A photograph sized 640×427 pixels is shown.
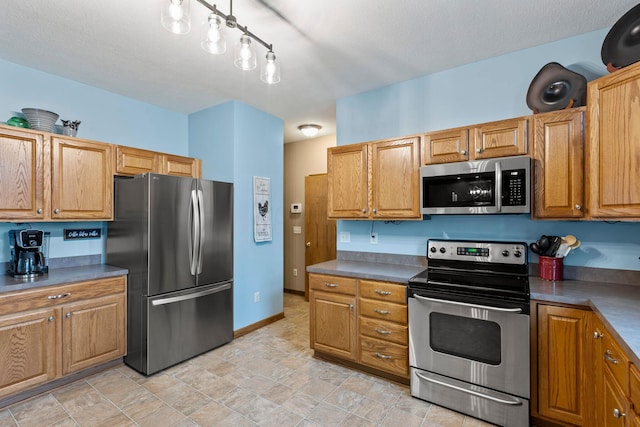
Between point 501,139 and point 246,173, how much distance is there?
8.51 ft

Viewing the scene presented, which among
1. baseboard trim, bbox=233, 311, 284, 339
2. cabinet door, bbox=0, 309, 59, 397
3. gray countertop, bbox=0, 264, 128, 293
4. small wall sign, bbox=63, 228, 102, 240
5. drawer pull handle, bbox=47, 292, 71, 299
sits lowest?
baseboard trim, bbox=233, 311, 284, 339

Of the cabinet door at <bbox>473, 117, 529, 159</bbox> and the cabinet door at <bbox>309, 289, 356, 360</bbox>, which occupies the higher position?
the cabinet door at <bbox>473, 117, 529, 159</bbox>

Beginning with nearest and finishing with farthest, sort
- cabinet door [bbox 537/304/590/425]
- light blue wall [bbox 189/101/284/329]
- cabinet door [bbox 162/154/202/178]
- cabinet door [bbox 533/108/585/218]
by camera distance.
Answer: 1. cabinet door [bbox 537/304/590/425]
2. cabinet door [bbox 533/108/585/218]
3. cabinet door [bbox 162/154/202/178]
4. light blue wall [bbox 189/101/284/329]

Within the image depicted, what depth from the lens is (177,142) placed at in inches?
153

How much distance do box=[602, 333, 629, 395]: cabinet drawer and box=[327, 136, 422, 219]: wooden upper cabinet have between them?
141cm

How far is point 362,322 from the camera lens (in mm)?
2562

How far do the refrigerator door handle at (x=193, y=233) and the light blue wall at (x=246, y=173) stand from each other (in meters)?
0.59

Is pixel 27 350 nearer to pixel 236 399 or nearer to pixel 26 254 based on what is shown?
pixel 26 254

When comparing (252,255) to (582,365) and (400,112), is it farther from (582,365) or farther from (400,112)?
(582,365)

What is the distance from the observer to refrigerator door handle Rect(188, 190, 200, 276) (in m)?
2.88

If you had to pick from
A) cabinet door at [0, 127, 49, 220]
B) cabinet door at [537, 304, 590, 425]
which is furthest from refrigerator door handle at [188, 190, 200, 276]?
cabinet door at [537, 304, 590, 425]

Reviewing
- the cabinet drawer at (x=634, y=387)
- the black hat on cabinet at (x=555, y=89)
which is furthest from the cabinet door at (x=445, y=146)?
the cabinet drawer at (x=634, y=387)

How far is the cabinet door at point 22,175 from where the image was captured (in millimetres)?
2299

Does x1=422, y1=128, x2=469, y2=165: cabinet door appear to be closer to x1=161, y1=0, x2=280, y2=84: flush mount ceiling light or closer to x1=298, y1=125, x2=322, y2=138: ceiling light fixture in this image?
x1=161, y1=0, x2=280, y2=84: flush mount ceiling light
